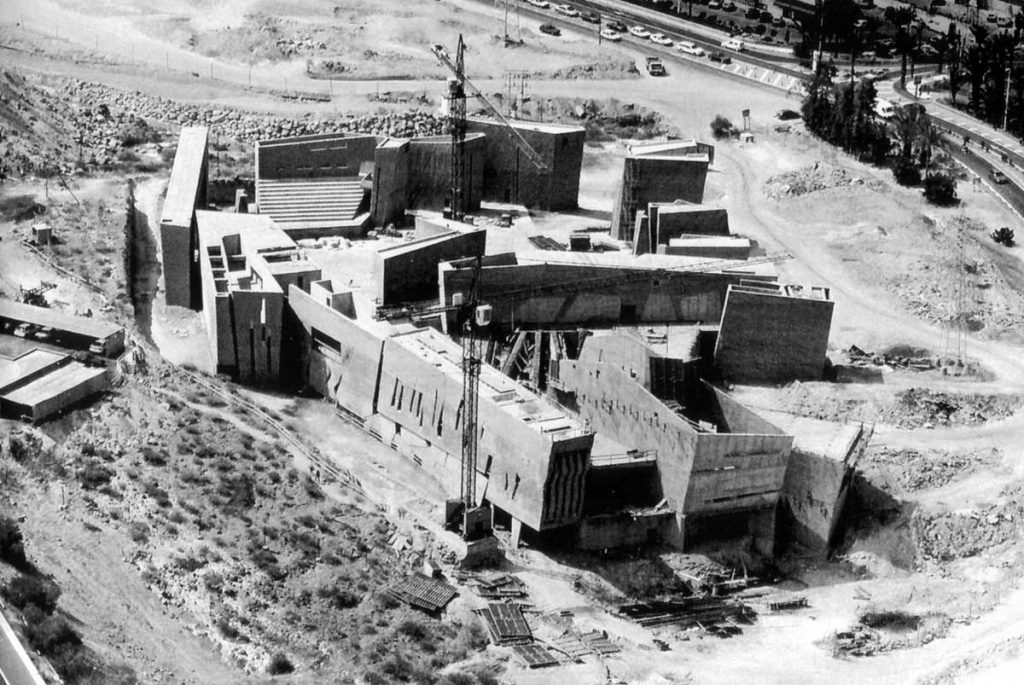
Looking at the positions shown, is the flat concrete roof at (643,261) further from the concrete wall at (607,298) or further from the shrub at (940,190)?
the shrub at (940,190)

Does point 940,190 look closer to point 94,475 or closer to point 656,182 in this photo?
point 656,182

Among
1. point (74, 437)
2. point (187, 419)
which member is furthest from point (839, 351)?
point (74, 437)

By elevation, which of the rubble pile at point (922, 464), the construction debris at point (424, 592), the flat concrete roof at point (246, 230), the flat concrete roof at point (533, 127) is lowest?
the construction debris at point (424, 592)

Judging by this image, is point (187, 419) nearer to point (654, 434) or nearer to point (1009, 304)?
point (654, 434)

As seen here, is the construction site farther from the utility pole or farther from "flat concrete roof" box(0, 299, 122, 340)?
the utility pole

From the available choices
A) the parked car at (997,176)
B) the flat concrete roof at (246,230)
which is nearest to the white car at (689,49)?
the parked car at (997,176)

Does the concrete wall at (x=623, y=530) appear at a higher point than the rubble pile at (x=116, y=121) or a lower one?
lower
